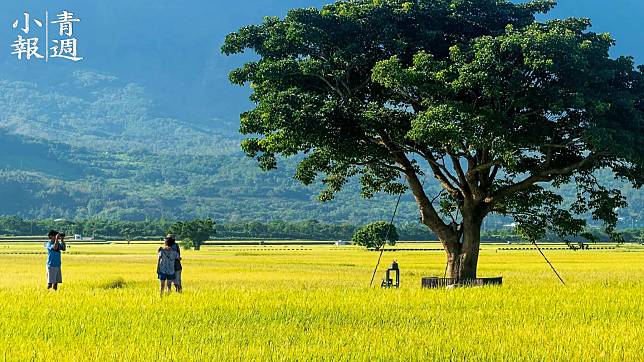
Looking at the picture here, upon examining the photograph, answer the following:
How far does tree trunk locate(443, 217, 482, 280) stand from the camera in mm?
32250

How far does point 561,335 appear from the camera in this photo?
50.8ft

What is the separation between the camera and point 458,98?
98.8ft

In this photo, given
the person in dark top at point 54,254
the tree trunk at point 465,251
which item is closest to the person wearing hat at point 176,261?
the person in dark top at point 54,254

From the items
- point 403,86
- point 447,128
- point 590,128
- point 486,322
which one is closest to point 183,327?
point 486,322

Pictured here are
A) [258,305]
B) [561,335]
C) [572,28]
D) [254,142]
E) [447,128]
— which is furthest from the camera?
[254,142]

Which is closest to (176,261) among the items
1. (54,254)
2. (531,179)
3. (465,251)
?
(54,254)

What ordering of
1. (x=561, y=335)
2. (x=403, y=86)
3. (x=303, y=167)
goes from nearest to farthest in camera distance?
(x=561, y=335)
(x=403, y=86)
(x=303, y=167)

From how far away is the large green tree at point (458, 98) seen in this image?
27438 millimetres

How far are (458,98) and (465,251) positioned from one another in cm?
579

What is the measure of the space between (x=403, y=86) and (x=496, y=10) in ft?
19.4

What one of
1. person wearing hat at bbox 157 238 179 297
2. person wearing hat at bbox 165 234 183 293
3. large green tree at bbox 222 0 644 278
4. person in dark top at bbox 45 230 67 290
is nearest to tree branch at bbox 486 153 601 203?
large green tree at bbox 222 0 644 278

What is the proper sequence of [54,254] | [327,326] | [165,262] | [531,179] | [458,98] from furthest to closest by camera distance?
1. [531,179]
2. [458,98]
3. [54,254]
4. [165,262]
5. [327,326]

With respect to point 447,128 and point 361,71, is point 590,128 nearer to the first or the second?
point 447,128

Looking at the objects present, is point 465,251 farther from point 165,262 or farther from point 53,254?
point 53,254
